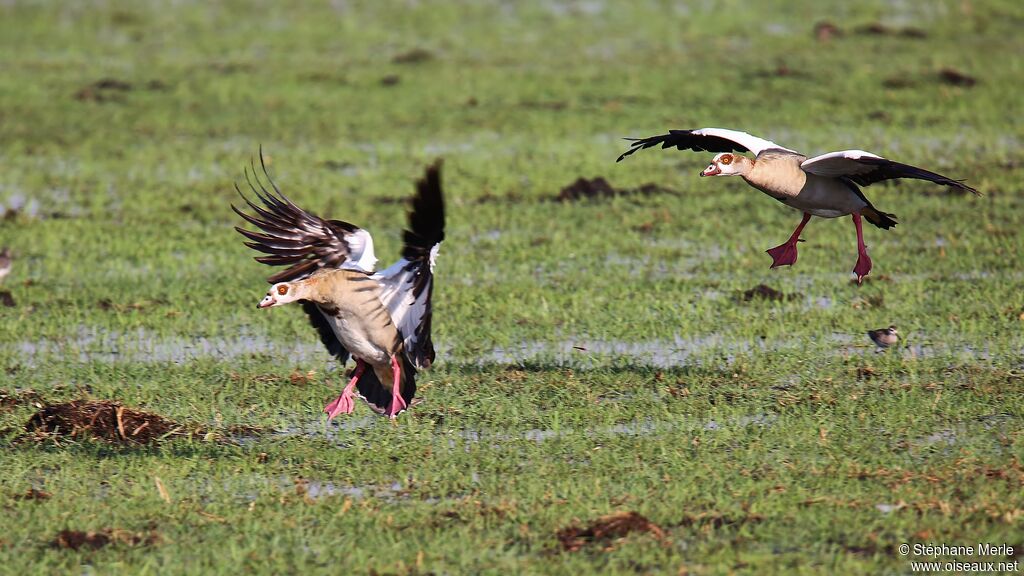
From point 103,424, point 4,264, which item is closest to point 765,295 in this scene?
point 103,424

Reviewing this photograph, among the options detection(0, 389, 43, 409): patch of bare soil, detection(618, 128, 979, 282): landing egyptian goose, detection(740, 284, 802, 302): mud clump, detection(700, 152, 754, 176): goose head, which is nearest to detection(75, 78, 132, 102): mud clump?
detection(0, 389, 43, 409): patch of bare soil

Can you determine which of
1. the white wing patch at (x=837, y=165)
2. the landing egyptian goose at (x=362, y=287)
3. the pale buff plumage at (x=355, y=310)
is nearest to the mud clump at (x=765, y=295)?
the white wing patch at (x=837, y=165)

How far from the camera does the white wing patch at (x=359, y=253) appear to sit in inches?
268

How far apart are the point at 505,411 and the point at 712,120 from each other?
324 inches

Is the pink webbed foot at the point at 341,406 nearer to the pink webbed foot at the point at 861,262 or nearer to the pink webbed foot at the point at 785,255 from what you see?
the pink webbed foot at the point at 785,255

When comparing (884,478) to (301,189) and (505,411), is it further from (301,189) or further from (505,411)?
(301,189)

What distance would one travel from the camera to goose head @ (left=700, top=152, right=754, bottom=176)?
7863 millimetres

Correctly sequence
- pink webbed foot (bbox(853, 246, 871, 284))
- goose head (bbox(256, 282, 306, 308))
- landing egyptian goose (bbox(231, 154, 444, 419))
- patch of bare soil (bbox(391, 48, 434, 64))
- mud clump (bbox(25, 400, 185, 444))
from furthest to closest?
patch of bare soil (bbox(391, 48, 434, 64)) → pink webbed foot (bbox(853, 246, 871, 284)) → mud clump (bbox(25, 400, 185, 444)) → goose head (bbox(256, 282, 306, 308)) → landing egyptian goose (bbox(231, 154, 444, 419))

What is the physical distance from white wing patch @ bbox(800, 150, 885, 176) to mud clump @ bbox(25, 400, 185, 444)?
342cm

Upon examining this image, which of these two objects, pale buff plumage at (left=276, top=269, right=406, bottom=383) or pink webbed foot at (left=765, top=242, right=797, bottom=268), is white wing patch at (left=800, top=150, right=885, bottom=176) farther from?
pale buff plumage at (left=276, top=269, right=406, bottom=383)

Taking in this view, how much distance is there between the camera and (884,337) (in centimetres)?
807

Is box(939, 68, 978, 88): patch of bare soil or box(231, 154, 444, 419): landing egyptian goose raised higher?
box(939, 68, 978, 88): patch of bare soil

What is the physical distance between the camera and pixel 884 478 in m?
6.11

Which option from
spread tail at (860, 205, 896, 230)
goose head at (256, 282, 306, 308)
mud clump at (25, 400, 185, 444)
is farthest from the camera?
spread tail at (860, 205, 896, 230)
